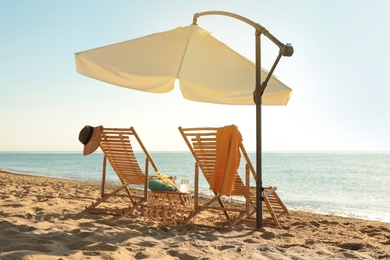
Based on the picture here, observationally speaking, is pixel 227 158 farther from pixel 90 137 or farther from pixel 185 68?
pixel 90 137

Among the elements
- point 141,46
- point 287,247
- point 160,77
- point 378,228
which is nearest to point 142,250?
point 287,247

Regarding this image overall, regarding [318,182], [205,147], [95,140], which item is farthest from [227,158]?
[318,182]

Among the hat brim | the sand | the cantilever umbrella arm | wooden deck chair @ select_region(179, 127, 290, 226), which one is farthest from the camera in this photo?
the hat brim

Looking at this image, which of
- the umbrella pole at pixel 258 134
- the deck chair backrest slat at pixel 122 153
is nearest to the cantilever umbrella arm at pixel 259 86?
the umbrella pole at pixel 258 134

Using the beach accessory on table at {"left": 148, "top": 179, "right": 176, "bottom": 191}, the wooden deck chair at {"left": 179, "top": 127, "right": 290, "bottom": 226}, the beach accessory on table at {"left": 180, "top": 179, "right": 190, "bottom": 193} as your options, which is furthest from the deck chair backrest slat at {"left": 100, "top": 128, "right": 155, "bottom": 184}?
the wooden deck chair at {"left": 179, "top": 127, "right": 290, "bottom": 226}

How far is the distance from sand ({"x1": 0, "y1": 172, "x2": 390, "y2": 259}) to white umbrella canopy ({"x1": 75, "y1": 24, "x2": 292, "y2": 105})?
148cm

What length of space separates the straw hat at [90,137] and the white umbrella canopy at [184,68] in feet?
2.79

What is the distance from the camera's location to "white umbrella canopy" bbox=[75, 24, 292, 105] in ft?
14.7

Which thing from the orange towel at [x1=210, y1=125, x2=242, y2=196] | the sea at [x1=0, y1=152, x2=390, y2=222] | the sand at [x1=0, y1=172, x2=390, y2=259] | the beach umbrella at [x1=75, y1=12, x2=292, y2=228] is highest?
the beach umbrella at [x1=75, y1=12, x2=292, y2=228]

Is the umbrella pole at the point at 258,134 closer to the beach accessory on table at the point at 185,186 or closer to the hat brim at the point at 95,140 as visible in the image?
the beach accessory on table at the point at 185,186

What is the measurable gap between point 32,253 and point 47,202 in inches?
119

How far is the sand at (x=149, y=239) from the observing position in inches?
112

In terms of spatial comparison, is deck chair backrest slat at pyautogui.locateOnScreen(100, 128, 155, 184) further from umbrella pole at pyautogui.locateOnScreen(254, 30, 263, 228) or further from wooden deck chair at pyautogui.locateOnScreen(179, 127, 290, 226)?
umbrella pole at pyautogui.locateOnScreen(254, 30, 263, 228)

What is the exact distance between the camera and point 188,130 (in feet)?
15.1
